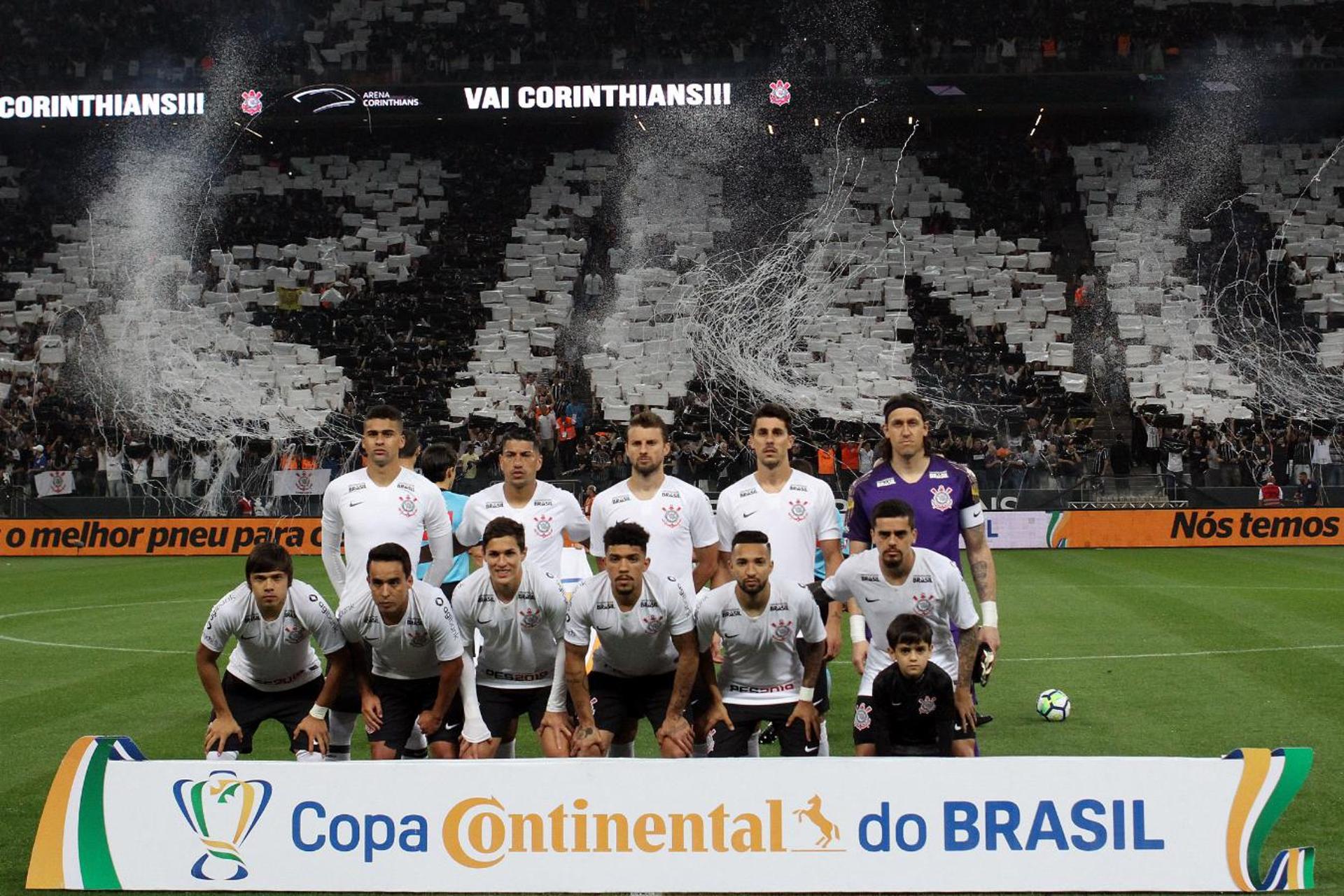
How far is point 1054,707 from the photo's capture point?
1120 centimetres

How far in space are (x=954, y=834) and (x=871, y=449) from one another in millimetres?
23397

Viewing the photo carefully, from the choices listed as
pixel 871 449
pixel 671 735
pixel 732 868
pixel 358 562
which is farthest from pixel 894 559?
pixel 871 449

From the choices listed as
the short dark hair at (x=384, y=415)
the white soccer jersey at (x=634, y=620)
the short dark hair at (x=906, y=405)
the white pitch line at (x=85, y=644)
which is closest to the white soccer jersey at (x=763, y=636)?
the white soccer jersey at (x=634, y=620)

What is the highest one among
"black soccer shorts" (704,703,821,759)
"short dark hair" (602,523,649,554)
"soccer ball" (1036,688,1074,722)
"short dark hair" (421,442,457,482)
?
"short dark hair" (421,442,457,482)

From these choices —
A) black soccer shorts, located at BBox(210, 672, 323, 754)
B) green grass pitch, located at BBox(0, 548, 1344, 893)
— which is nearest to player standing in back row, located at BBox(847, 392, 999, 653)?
green grass pitch, located at BBox(0, 548, 1344, 893)

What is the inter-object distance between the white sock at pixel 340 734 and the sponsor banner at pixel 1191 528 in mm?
21419

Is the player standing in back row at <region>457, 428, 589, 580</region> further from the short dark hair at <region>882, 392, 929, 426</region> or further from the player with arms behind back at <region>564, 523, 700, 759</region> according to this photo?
the short dark hair at <region>882, 392, 929, 426</region>

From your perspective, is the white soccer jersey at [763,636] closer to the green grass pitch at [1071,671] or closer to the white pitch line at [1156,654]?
the green grass pitch at [1071,671]

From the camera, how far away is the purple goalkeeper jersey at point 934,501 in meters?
8.65

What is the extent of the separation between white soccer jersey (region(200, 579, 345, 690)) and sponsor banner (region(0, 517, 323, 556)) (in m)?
19.6

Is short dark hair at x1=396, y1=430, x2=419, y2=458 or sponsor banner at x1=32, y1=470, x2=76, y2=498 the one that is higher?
short dark hair at x1=396, y1=430, x2=419, y2=458

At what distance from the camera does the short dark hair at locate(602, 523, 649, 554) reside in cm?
769

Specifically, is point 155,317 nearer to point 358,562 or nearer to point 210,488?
point 210,488

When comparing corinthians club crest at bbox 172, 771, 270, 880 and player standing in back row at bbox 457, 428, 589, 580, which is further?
player standing in back row at bbox 457, 428, 589, 580
